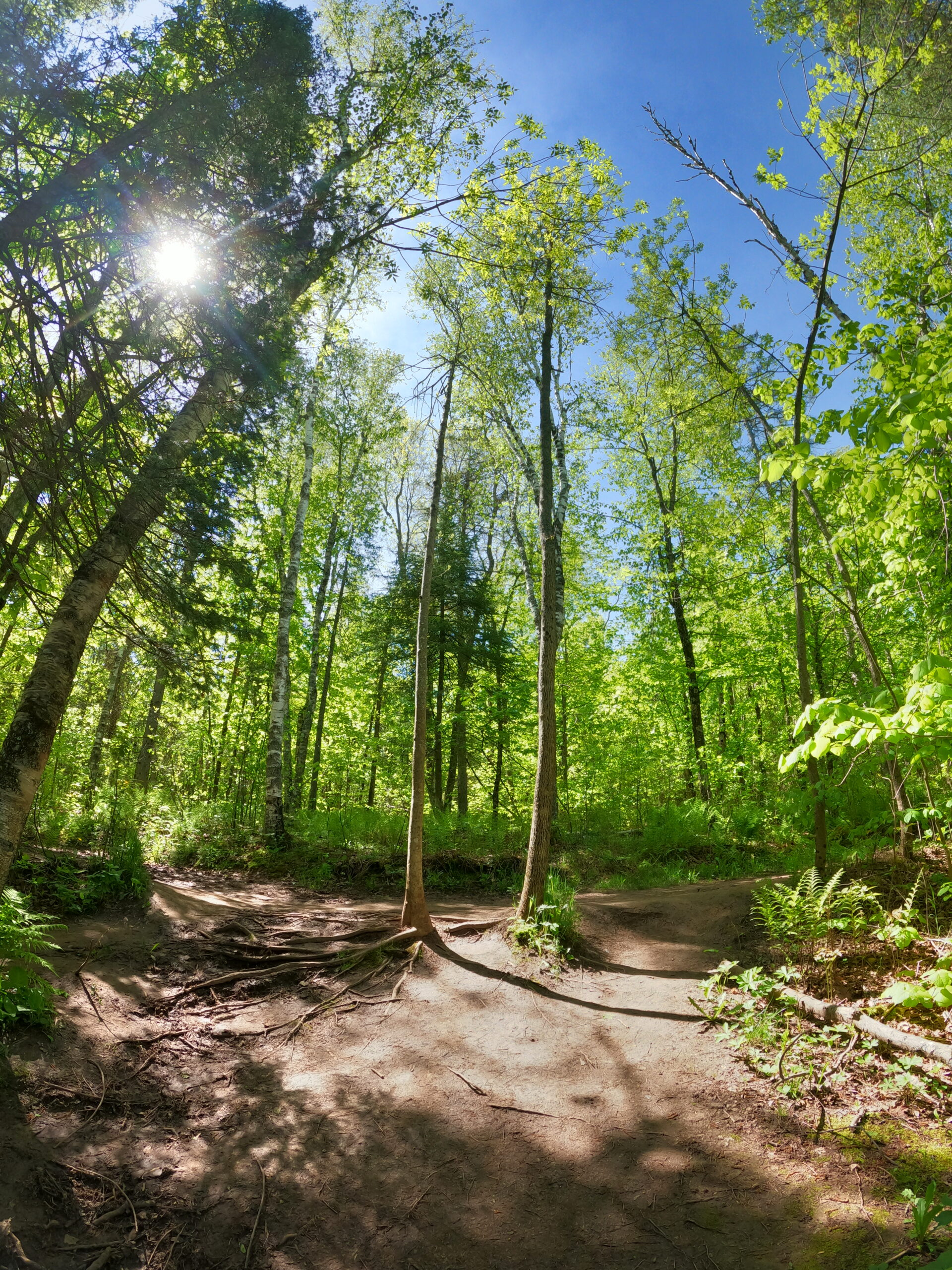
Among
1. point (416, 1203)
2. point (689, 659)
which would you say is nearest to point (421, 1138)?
point (416, 1203)

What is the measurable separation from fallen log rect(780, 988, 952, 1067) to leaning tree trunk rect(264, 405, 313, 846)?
10.1 metres

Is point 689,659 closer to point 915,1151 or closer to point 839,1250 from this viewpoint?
point 915,1151

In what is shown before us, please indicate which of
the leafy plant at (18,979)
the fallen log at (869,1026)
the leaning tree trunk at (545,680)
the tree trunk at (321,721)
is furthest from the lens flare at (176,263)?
the tree trunk at (321,721)

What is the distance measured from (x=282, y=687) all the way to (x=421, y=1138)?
10021mm

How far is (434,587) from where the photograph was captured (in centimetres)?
1586

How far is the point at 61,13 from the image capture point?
148 inches

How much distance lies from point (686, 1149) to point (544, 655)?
5.01 meters

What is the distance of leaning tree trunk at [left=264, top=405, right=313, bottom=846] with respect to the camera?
40.8 feet

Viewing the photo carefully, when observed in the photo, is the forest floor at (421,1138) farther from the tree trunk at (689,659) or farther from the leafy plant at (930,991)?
the tree trunk at (689,659)

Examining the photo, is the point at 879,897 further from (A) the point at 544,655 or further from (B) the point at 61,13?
(B) the point at 61,13

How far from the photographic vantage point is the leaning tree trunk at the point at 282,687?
40.8ft

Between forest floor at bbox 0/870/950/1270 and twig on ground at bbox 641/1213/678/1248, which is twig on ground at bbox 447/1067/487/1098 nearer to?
forest floor at bbox 0/870/950/1270

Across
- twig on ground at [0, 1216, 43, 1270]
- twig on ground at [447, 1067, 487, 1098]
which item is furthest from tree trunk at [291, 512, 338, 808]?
twig on ground at [0, 1216, 43, 1270]

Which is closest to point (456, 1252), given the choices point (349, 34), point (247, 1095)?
point (247, 1095)
